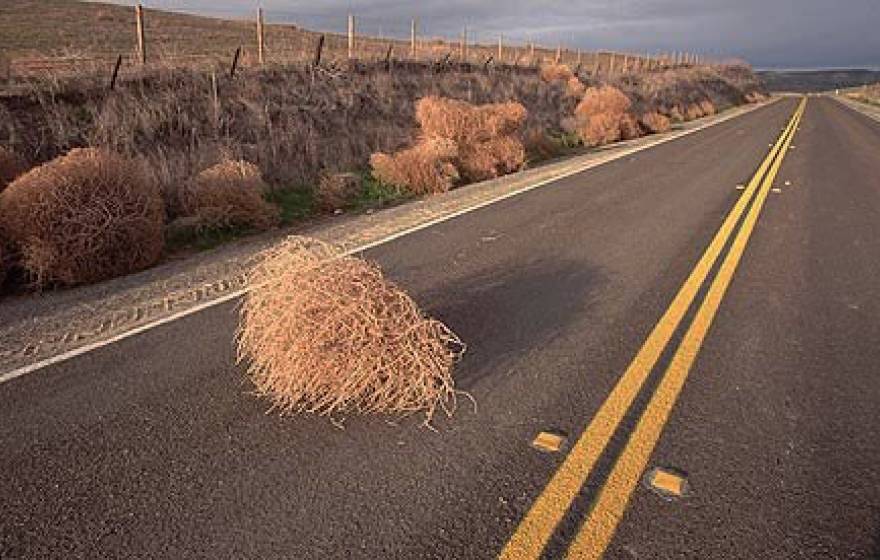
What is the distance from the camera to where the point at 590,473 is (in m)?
2.87

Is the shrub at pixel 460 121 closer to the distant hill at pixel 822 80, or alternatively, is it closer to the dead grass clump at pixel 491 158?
the dead grass clump at pixel 491 158

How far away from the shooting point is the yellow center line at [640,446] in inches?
97.7

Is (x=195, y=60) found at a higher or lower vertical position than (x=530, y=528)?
higher

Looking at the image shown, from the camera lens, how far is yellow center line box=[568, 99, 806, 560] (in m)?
2.48

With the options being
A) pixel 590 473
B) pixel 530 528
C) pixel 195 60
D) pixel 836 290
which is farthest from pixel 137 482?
pixel 195 60

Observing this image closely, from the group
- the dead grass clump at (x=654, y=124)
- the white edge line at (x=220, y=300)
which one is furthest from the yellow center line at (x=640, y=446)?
the dead grass clump at (x=654, y=124)

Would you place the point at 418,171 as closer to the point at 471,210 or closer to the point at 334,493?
the point at 471,210

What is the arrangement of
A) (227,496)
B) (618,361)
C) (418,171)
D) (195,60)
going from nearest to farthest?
1. (227,496)
2. (618,361)
3. (418,171)
4. (195,60)

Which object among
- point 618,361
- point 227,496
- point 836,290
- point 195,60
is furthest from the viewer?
point 195,60

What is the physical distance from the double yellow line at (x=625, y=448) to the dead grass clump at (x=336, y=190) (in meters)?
5.96

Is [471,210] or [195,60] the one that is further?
[195,60]

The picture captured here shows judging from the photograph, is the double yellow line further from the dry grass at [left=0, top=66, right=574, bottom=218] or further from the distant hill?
the distant hill

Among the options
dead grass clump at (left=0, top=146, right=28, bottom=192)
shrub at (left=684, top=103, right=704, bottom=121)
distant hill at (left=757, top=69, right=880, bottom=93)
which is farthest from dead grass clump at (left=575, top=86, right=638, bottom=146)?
distant hill at (left=757, top=69, right=880, bottom=93)

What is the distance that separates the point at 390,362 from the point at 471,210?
5874mm
